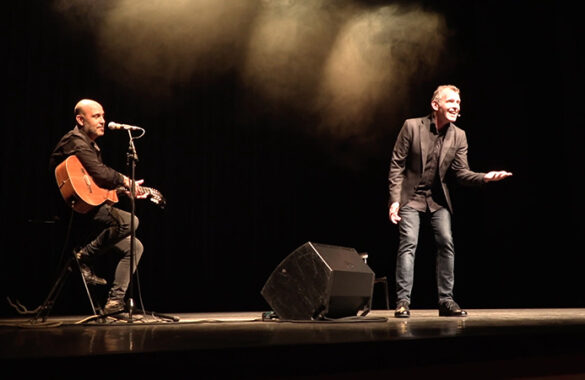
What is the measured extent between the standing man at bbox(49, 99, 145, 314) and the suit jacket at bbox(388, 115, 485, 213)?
1633 mm

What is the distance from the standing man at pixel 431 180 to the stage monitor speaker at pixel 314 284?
27.8 inches

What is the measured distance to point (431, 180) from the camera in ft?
12.8

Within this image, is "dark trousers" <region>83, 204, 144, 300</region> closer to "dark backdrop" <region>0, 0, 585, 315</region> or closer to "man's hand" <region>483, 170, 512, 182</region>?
"dark backdrop" <region>0, 0, 585, 315</region>

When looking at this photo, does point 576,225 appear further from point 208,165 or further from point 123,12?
point 123,12

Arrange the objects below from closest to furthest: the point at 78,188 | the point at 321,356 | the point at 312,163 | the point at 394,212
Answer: the point at 321,356, the point at 78,188, the point at 394,212, the point at 312,163

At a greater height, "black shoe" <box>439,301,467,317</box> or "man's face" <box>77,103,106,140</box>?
"man's face" <box>77,103,106,140</box>

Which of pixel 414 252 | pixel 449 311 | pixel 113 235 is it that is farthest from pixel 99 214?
pixel 449 311

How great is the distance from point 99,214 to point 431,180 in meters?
2.03

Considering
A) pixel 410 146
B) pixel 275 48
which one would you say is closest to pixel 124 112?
pixel 275 48

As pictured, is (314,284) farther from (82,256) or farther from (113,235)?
(82,256)

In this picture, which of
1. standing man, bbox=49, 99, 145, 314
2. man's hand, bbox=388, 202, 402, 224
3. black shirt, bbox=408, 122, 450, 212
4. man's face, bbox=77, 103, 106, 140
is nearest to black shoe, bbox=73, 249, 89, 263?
standing man, bbox=49, 99, 145, 314

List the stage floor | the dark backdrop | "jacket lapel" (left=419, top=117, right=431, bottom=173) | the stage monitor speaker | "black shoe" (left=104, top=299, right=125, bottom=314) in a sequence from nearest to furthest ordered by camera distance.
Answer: the stage floor, the stage monitor speaker, "black shoe" (left=104, top=299, right=125, bottom=314), "jacket lapel" (left=419, top=117, right=431, bottom=173), the dark backdrop

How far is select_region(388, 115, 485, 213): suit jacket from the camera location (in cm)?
390

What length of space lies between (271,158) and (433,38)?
230 cm
